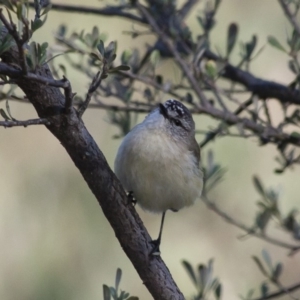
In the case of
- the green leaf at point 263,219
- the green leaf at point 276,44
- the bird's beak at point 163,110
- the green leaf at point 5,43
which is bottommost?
the green leaf at point 5,43

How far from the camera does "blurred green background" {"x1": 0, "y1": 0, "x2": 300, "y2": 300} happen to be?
539 centimetres

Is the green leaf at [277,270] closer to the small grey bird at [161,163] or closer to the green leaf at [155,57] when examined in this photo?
the small grey bird at [161,163]

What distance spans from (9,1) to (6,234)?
142 inches

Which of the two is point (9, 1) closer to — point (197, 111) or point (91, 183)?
point (91, 183)

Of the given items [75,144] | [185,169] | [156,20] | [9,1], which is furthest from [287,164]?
[9,1]

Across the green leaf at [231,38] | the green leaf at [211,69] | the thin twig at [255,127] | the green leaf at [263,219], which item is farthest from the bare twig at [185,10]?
the green leaf at [263,219]

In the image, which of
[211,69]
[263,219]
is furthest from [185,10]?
[263,219]

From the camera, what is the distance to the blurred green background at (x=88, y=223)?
17.7 feet

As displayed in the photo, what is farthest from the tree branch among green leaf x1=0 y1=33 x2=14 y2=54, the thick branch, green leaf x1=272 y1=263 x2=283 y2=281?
green leaf x1=0 y1=33 x2=14 y2=54

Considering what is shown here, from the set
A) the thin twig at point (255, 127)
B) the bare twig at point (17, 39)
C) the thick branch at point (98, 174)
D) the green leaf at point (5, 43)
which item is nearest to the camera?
the bare twig at point (17, 39)

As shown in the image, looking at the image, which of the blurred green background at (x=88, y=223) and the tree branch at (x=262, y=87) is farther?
the blurred green background at (x=88, y=223)

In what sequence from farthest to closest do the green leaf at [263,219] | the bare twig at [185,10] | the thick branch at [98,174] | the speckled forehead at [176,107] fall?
the bare twig at [185,10], the speckled forehead at [176,107], the green leaf at [263,219], the thick branch at [98,174]

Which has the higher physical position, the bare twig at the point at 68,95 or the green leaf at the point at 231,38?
the green leaf at the point at 231,38

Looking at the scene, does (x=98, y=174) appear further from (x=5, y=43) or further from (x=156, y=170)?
(x=156, y=170)
